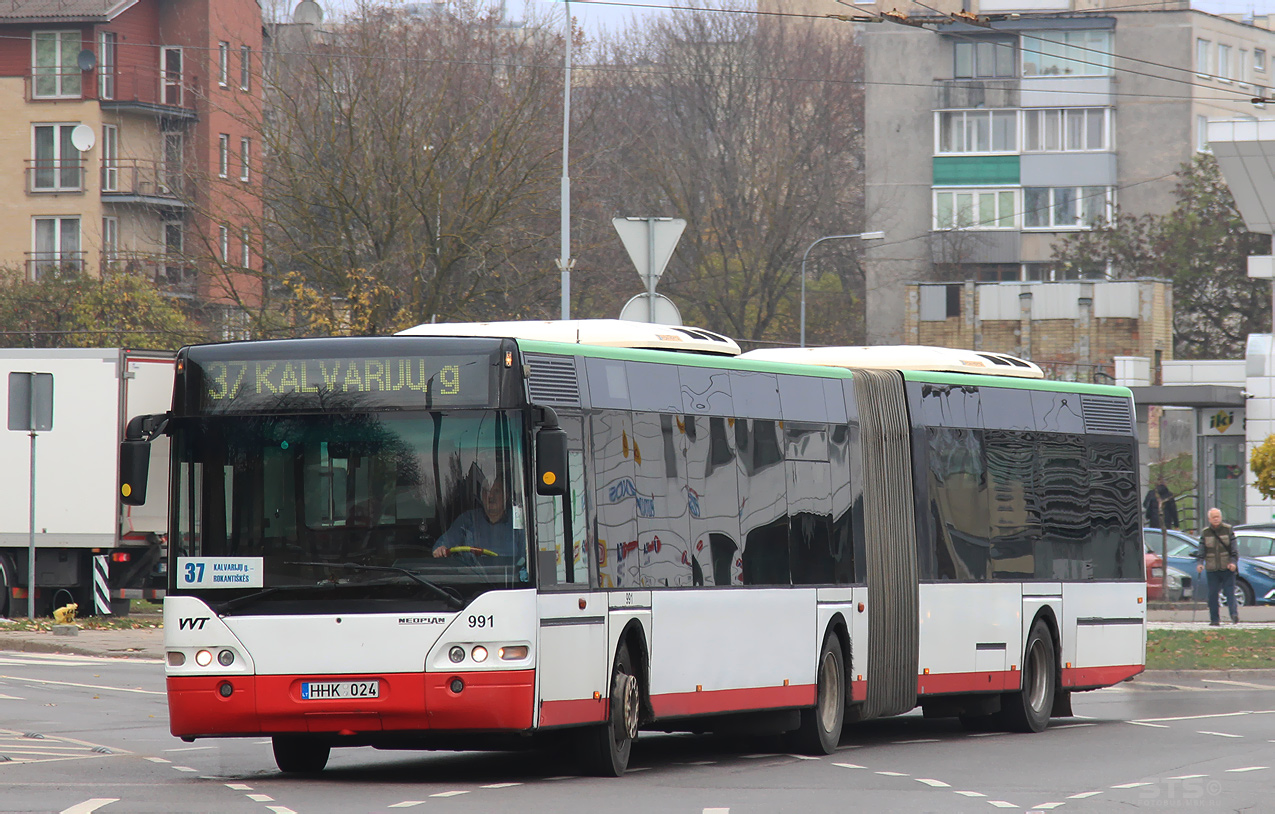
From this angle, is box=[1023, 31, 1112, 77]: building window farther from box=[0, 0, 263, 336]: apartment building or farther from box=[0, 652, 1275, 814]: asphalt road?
box=[0, 652, 1275, 814]: asphalt road

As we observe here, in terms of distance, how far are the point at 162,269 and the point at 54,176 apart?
1115cm

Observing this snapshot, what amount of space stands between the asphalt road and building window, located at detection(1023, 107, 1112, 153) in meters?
63.8

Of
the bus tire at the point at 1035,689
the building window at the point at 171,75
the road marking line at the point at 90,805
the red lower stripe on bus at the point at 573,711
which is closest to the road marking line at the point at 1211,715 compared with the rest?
the bus tire at the point at 1035,689

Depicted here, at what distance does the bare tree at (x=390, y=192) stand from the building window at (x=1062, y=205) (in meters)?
43.7

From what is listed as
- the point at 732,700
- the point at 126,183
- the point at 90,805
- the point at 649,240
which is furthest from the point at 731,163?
the point at 90,805

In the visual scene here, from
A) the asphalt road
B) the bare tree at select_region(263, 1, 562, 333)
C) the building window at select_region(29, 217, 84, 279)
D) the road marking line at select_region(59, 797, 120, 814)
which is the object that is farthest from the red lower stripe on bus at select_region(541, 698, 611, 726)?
the building window at select_region(29, 217, 84, 279)

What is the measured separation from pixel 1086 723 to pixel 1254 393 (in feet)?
90.9

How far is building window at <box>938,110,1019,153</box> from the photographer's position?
265 feet

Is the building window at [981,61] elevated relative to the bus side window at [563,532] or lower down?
elevated

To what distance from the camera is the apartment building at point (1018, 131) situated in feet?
262

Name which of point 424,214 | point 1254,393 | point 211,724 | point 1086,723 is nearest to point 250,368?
point 211,724

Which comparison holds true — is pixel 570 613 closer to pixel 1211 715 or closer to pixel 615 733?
pixel 615 733

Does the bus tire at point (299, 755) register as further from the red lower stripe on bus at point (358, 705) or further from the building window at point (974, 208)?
the building window at point (974, 208)

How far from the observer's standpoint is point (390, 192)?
124ft
